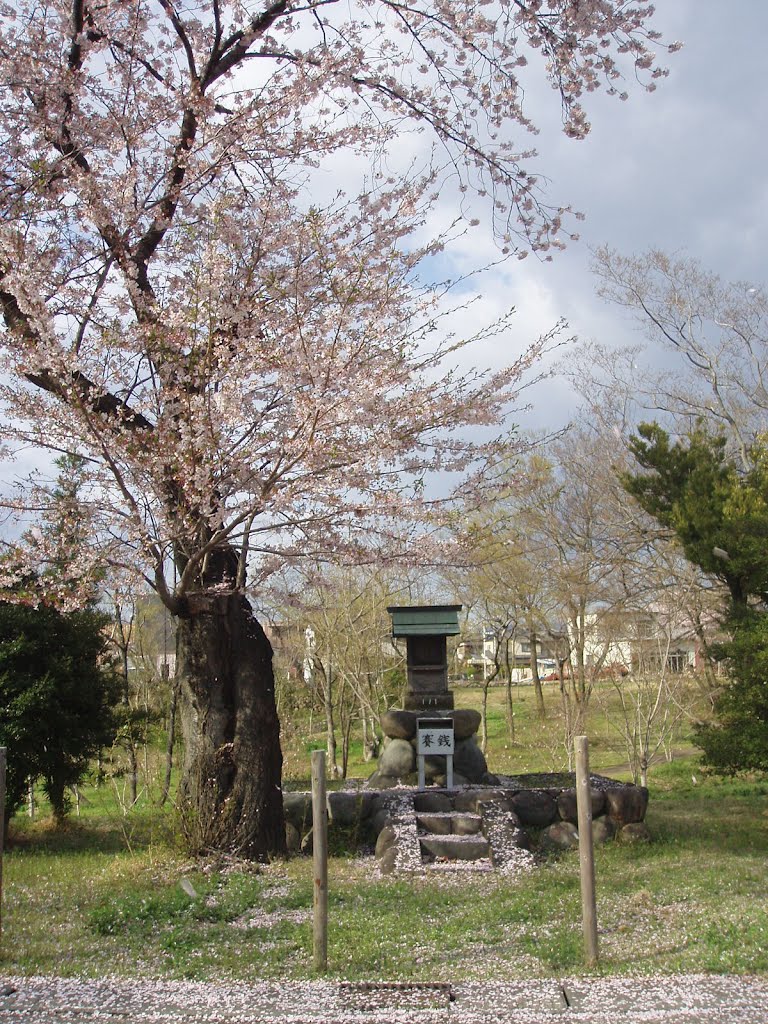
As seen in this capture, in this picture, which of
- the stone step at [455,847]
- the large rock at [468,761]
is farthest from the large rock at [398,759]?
the stone step at [455,847]

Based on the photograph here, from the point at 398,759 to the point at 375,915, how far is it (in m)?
4.30

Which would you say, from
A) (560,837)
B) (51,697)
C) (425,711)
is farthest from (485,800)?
(51,697)

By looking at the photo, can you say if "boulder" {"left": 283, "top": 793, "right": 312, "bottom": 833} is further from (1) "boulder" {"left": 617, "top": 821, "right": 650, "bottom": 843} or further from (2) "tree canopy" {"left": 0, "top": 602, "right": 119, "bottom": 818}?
(1) "boulder" {"left": 617, "top": 821, "right": 650, "bottom": 843}

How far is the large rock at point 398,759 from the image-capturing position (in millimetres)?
8883

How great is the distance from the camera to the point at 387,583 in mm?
17469

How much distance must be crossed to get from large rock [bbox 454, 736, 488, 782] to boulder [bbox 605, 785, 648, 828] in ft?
7.17

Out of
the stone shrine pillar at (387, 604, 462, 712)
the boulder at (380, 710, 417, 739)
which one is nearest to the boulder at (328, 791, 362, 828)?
the boulder at (380, 710, 417, 739)

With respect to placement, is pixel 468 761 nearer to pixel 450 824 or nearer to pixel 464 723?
pixel 464 723

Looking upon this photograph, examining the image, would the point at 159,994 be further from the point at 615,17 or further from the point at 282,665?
the point at 282,665

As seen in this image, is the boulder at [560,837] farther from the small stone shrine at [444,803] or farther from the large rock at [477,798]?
the large rock at [477,798]

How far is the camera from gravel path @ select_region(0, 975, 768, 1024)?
3172mm

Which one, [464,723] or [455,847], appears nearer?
[455,847]

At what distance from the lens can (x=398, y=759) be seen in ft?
29.3

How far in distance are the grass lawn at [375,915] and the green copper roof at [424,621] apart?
293 cm
